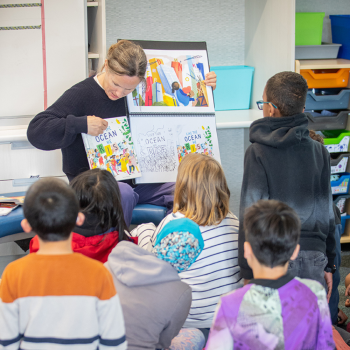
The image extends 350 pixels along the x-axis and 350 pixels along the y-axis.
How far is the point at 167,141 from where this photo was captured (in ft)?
6.70

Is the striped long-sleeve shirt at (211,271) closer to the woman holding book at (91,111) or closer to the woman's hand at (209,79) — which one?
the woman holding book at (91,111)

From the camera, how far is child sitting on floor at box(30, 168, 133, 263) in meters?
1.29

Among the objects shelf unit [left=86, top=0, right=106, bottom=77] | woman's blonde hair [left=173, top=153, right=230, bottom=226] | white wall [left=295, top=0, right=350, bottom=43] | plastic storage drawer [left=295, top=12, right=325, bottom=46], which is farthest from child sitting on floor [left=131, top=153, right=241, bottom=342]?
white wall [left=295, top=0, right=350, bottom=43]

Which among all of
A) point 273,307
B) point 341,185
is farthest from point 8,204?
point 341,185

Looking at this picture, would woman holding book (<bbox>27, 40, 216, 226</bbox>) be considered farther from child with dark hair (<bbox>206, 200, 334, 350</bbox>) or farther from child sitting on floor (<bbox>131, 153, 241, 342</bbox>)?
child with dark hair (<bbox>206, 200, 334, 350</bbox>)

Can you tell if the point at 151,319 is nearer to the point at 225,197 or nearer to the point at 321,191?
the point at 225,197

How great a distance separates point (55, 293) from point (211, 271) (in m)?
0.63

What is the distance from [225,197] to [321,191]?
1.09 ft

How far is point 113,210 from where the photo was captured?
4.29 ft

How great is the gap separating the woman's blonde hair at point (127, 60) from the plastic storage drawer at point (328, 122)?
3.77 ft

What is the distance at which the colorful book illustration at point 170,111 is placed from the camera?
2004 millimetres

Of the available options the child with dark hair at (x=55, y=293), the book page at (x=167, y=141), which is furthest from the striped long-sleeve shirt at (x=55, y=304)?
the book page at (x=167, y=141)

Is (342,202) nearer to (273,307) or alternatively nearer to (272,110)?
(272,110)

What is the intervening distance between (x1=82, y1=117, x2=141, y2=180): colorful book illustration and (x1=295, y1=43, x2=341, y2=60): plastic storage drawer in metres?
1.17
